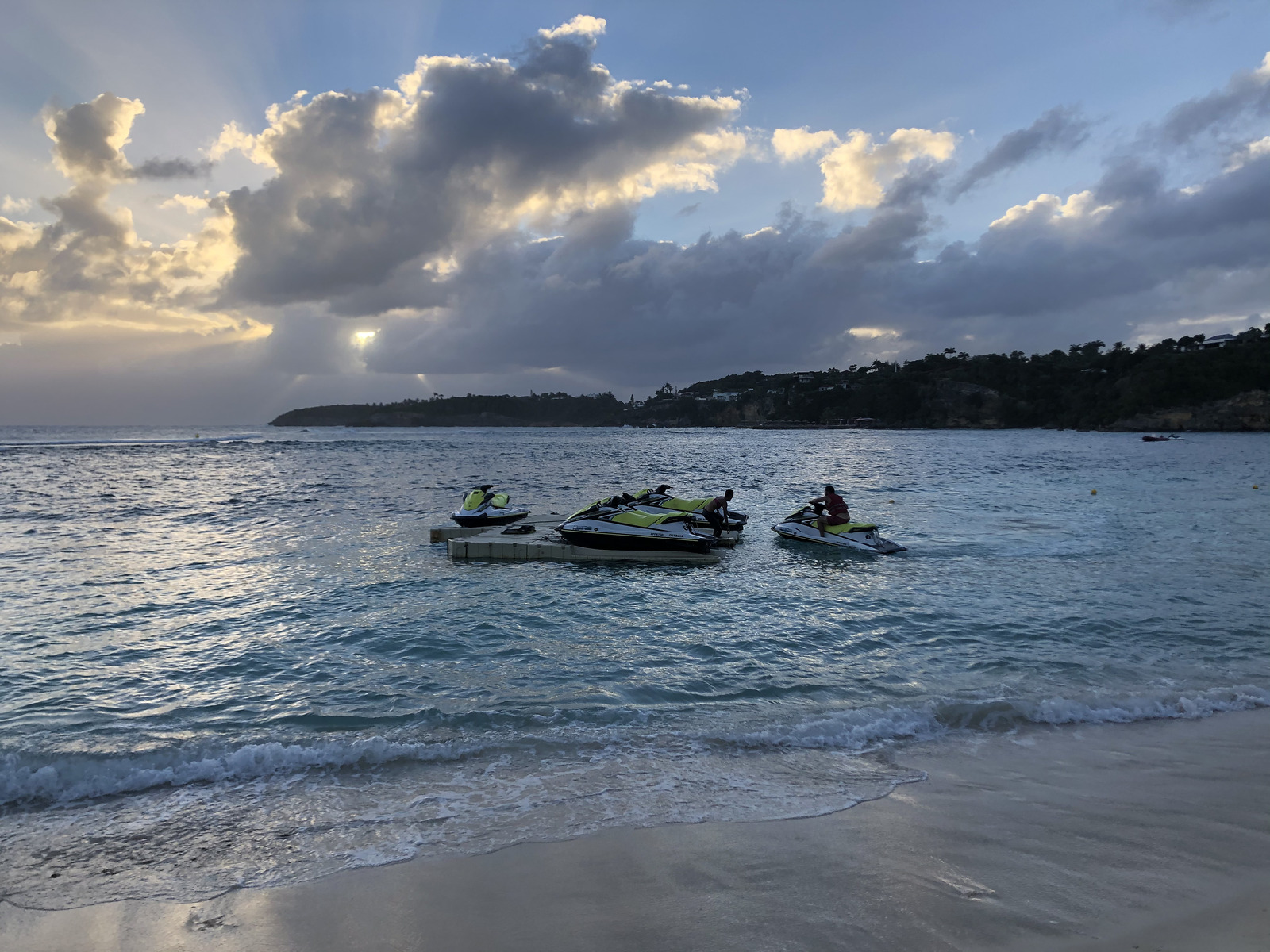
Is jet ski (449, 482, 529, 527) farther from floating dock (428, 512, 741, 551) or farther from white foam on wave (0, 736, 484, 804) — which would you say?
white foam on wave (0, 736, 484, 804)

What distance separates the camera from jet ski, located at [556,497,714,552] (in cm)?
1928

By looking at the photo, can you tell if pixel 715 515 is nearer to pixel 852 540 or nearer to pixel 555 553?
pixel 852 540

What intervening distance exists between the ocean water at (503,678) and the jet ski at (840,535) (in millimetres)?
496

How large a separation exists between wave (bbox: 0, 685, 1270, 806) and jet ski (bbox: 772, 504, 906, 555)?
1090cm

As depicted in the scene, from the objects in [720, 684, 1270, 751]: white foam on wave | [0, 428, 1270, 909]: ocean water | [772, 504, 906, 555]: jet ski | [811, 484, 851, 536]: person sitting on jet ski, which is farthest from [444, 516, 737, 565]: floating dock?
[720, 684, 1270, 751]: white foam on wave

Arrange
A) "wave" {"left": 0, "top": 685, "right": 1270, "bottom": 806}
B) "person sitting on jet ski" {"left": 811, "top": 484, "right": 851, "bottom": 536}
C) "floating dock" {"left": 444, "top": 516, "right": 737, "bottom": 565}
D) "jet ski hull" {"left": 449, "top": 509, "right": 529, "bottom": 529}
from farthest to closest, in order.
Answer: "jet ski hull" {"left": 449, "top": 509, "right": 529, "bottom": 529} < "person sitting on jet ski" {"left": 811, "top": 484, "right": 851, "bottom": 536} < "floating dock" {"left": 444, "top": 516, "right": 737, "bottom": 565} < "wave" {"left": 0, "top": 685, "right": 1270, "bottom": 806}

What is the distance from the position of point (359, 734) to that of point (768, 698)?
4.82 metres

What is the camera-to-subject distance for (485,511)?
22891 mm

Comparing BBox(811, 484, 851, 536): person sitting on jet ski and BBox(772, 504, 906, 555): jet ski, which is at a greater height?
BBox(811, 484, 851, 536): person sitting on jet ski

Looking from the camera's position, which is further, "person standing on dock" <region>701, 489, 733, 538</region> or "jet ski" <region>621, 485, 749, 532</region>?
"jet ski" <region>621, 485, 749, 532</region>

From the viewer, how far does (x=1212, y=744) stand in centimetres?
710

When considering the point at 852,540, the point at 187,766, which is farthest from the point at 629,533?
the point at 187,766

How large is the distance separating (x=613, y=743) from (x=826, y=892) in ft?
10.3

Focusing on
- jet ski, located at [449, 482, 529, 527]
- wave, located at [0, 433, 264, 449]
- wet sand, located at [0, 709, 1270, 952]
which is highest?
wave, located at [0, 433, 264, 449]
